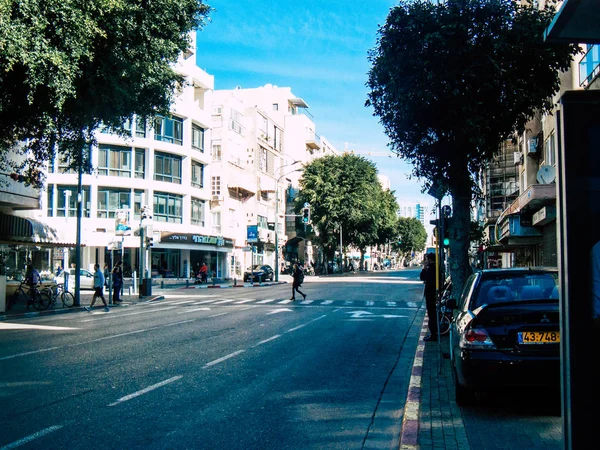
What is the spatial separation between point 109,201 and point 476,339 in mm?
43183

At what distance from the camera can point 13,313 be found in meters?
21.7

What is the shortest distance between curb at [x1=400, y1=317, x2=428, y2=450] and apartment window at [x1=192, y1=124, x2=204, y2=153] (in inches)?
1783

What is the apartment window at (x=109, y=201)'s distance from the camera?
4659 cm

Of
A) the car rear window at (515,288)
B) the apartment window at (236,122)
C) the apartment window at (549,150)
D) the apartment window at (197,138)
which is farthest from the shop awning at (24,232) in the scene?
the apartment window at (236,122)

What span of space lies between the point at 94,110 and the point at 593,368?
1471 centimetres

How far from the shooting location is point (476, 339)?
22.4ft

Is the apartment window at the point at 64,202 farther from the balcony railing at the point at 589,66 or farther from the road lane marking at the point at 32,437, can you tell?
the road lane marking at the point at 32,437

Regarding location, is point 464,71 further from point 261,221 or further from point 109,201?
point 261,221

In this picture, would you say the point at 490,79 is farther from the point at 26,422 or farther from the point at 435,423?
the point at 26,422

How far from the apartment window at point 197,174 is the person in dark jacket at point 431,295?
136 ft

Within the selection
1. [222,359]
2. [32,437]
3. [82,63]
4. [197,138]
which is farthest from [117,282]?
[197,138]

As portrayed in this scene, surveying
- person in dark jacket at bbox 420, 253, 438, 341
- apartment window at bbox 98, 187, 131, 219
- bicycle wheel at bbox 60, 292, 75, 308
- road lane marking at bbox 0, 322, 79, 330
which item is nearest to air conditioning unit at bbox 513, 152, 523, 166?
person in dark jacket at bbox 420, 253, 438, 341

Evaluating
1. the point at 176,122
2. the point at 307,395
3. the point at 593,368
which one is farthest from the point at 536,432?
the point at 176,122

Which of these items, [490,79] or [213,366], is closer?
[213,366]
